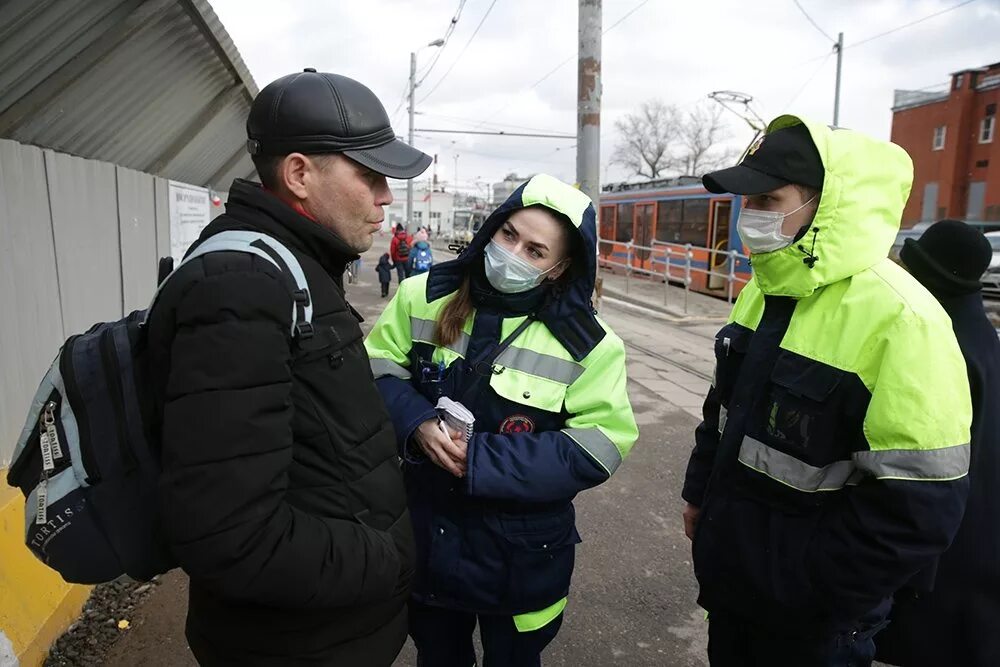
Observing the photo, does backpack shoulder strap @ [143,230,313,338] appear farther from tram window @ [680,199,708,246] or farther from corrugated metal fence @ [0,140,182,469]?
tram window @ [680,199,708,246]

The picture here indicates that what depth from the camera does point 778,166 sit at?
1.83 metres

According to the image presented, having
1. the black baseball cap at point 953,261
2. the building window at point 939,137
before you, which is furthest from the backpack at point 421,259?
the building window at point 939,137

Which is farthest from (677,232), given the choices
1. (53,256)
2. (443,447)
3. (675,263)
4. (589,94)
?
(443,447)

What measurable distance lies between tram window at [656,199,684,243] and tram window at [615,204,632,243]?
6.02 ft

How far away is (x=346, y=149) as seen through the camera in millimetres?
1312

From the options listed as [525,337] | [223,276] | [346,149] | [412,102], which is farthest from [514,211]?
[412,102]

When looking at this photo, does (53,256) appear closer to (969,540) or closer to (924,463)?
(924,463)

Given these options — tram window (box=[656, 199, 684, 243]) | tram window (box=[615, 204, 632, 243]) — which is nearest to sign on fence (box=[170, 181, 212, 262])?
tram window (box=[656, 199, 684, 243])

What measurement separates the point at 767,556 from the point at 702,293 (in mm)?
14916

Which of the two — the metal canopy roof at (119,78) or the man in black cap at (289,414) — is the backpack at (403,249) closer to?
the metal canopy roof at (119,78)

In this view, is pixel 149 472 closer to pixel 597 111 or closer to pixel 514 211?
pixel 514 211

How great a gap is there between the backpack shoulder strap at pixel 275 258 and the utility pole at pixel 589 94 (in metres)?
5.79

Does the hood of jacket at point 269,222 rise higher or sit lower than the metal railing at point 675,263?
higher

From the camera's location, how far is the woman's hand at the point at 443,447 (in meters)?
1.78
